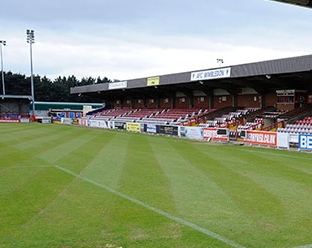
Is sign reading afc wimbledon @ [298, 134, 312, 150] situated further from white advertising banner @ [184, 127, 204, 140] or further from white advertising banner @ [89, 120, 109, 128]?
white advertising banner @ [89, 120, 109, 128]

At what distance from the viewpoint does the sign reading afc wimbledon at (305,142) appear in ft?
63.7

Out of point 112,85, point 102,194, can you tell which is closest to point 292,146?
point 102,194

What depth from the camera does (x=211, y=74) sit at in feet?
111

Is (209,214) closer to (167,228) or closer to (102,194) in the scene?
(167,228)

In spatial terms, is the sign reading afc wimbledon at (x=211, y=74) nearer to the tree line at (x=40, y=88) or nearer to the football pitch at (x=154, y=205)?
the football pitch at (x=154, y=205)

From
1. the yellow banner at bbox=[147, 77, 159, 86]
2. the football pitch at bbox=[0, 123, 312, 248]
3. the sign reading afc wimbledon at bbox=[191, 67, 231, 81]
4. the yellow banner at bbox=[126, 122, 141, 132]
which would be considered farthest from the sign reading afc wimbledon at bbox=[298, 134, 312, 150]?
the yellow banner at bbox=[147, 77, 159, 86]

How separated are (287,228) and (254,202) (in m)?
1.82

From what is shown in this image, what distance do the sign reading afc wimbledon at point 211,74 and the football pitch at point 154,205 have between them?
19233 millimetres

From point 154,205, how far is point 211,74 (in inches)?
1075

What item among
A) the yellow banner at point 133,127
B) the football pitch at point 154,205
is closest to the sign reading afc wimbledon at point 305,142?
the football pitch at point 154,205

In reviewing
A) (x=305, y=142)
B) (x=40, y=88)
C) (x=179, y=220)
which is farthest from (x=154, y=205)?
(x=40, y=88)

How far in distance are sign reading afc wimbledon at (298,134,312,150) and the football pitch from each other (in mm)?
6153

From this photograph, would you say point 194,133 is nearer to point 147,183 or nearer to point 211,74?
point 211,74

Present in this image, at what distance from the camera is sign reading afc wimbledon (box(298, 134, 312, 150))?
19406 millimetres
